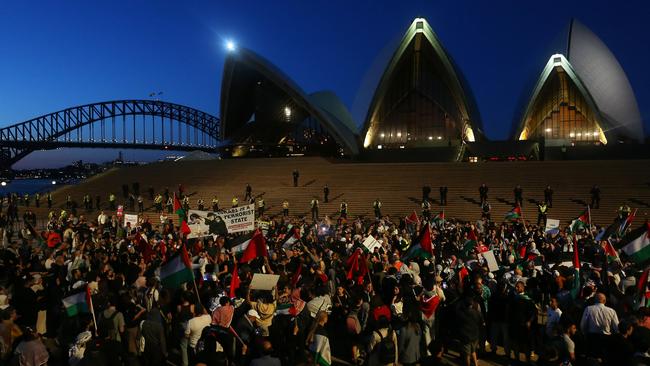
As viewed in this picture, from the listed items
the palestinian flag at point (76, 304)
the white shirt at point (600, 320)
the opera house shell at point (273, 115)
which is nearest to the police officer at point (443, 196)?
the white shirt at point (600, 320)

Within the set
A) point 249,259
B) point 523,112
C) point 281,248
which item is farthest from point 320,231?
point 523,112

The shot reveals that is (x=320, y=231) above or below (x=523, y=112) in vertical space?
below

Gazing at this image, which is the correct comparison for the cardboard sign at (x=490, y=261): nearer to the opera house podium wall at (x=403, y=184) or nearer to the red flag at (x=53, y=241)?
the red flag at (x=53, y=241)

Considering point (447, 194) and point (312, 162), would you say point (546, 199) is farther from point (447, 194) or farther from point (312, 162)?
point (312, 162)

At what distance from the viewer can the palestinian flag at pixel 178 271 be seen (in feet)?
22.6

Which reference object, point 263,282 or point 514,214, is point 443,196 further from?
point 263,282

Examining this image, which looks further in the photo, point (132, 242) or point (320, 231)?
point (320, 231)

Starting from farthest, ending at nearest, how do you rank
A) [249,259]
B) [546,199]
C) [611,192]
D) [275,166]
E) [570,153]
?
1. [570,153]
2. [275,166]
3. [611,192]
4. [546,199]
5. [249,259]

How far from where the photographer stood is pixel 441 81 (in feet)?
159

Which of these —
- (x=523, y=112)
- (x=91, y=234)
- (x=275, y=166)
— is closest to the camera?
(x=91, y=234)

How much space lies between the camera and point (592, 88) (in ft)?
139

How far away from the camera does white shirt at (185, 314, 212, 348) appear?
6.10 metres

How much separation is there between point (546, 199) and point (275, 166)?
61.7 ft

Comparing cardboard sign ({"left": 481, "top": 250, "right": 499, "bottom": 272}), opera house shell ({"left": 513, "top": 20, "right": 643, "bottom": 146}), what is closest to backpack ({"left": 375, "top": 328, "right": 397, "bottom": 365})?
cardboard sign ({"left": 481, "top": 250, "right": 499, "bottom": 272})
